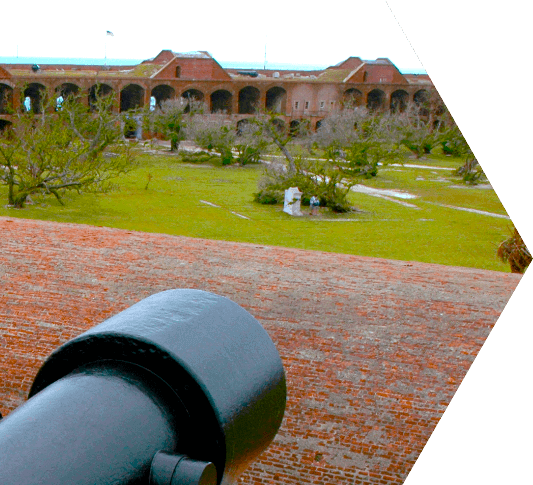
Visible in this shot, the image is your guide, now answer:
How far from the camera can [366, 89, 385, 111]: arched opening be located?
162 feet

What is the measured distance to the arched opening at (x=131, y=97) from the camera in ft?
154

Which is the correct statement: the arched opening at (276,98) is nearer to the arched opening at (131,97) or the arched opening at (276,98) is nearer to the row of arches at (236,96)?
the row of arches at (236,96)

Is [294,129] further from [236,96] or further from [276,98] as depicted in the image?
[276,98]

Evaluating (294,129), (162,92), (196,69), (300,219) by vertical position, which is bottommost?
(300,219)

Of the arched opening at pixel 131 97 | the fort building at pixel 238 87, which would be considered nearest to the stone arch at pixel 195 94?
the fort building at pixel 238 87

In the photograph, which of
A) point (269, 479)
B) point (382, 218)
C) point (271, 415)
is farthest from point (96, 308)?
point (382, 218)

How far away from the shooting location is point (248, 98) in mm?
49250

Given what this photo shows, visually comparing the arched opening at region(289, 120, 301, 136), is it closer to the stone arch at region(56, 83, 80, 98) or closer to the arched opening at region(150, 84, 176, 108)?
the arched opening at region(150, 84, 176, 108)

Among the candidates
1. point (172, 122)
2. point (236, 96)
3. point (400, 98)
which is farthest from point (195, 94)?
point (400, 98)

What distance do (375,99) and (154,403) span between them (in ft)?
167

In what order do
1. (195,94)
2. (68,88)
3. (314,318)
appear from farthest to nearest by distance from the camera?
1. (195,94)
2. (68,88)
3. (314,318)

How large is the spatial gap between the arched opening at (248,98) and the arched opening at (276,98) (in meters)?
0.95

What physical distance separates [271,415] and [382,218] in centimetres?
2125

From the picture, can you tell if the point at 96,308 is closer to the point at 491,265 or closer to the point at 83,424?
the point at 83,424
